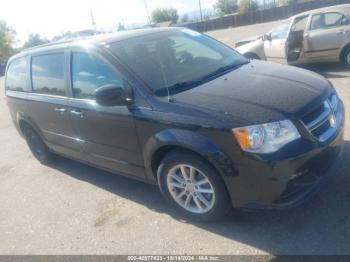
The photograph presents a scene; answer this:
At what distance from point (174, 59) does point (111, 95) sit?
97cm

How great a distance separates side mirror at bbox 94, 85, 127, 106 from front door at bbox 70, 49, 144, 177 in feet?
0.30

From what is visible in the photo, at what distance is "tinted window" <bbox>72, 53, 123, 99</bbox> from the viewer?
12.6 feet

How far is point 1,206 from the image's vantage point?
16.3 feet

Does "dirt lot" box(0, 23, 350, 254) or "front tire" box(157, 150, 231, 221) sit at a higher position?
"front tire" box(157, 150, 231, 221)

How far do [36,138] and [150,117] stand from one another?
3.01 metres

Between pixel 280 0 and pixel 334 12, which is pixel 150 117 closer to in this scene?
pixel 334 12

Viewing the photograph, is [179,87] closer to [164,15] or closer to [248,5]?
[248,5]

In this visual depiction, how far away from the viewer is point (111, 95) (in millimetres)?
3477

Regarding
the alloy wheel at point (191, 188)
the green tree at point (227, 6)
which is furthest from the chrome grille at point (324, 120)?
the green tree at point (227, 6)

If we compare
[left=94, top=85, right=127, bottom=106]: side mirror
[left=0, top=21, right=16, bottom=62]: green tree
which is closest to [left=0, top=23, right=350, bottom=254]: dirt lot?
[left=94, top=85, right=127, bottom=106]: side mirror

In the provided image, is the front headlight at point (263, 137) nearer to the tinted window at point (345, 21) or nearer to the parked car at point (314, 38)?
the parked car at point (314, 38)

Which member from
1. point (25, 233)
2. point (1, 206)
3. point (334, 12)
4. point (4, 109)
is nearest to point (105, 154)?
point (25, 233)

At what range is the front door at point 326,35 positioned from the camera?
8.27 m

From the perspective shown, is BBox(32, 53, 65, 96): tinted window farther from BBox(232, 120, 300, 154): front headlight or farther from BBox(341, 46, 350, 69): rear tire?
BBox(341, 46, 350, 69): rear tire
